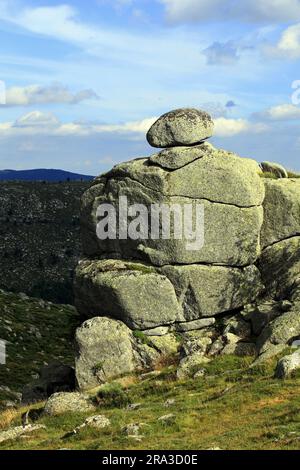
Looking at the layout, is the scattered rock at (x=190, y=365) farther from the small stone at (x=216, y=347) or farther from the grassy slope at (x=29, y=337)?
the grassy slope at (x=29, y=337)

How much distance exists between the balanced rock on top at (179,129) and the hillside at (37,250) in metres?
111

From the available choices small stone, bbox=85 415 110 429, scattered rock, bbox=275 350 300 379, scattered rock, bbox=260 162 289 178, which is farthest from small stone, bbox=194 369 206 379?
scattered rock, bbox=260 162 289 178

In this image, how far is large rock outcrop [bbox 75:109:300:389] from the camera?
40.3 metres

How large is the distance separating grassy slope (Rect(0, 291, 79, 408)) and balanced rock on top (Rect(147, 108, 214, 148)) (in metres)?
20.9

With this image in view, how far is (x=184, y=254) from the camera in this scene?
4178 centimetres

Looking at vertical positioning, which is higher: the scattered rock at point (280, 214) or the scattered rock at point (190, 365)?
the scattered rock at point (280, 214)

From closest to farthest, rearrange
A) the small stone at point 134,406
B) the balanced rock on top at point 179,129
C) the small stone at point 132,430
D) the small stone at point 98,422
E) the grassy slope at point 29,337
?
the small stone at point 132,430 → the small stone at point 98,422 → the small stone at point 134,406 → the balanced rock on top at point 179,129 → the grassy slope at point 29,337

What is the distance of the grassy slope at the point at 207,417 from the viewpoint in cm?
2223

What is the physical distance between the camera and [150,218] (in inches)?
1665

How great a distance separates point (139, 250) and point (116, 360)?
824cm

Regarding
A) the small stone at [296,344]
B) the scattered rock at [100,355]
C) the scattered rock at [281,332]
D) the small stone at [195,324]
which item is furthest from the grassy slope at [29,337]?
the small stone at [296,344]

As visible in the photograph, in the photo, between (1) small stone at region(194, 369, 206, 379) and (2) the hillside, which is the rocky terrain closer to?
(1) small stone at region(194, 369, 206, 379)
